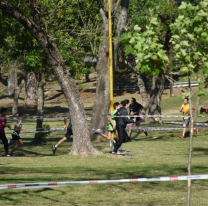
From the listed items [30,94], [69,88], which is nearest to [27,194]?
[69,88]

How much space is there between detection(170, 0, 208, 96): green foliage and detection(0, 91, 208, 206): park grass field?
284 centimetres

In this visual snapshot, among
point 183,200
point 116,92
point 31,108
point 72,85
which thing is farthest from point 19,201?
point 116,92

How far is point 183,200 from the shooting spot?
1009cm

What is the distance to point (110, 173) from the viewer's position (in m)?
13.5

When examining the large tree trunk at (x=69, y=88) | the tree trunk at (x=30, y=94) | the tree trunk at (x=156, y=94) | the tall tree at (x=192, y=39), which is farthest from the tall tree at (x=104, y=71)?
the tree trunk at (x=30, y=94)

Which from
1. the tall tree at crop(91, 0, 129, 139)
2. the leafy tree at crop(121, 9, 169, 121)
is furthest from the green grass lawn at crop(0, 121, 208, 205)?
the leafy tree at crop(121, 9, 169, 121)

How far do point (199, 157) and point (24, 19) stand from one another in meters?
6.16

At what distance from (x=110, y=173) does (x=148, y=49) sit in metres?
6.52

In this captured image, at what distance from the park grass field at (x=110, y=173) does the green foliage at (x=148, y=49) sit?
301 cm

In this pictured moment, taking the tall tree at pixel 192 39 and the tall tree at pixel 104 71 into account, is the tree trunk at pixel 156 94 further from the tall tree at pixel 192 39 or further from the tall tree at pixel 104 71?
the tall tree at pixel 192 39

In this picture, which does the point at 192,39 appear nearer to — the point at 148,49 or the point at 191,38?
the point at 191,38

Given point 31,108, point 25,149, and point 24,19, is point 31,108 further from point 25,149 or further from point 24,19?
point 24,19

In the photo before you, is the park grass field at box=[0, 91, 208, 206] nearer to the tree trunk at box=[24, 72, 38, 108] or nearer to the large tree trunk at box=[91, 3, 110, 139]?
the large tree trunk at box=[91, 3, 110, 139]

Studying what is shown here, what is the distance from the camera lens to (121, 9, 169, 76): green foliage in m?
7.43
